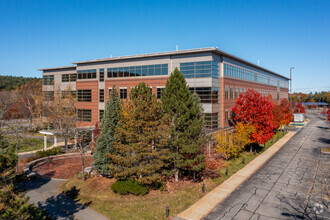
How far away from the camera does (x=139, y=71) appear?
46.4 metres

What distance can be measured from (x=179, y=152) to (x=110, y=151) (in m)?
6.41

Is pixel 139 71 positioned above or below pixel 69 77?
below

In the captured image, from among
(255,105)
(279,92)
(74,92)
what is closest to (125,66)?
(74,92)

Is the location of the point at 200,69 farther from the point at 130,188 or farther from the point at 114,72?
the point at 130,188

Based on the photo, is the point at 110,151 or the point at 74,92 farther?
the point at 74,92

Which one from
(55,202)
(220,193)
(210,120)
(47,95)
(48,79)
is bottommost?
(55,202)

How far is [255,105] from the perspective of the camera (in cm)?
3406

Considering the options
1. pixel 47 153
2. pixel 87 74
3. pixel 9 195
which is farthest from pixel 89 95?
pixel 9 195

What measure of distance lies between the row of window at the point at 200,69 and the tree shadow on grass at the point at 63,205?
27.7 m

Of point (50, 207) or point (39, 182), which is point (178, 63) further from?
point (50, 207)

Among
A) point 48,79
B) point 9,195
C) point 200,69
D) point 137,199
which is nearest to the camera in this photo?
point 9,195

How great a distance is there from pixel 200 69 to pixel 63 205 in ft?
98.6

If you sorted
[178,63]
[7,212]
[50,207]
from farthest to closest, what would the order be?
[178,63] → [50,207] → [7,212]

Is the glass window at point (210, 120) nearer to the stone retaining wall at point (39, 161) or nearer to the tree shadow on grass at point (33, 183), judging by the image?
the stone retaining wall at point (39, 161)
